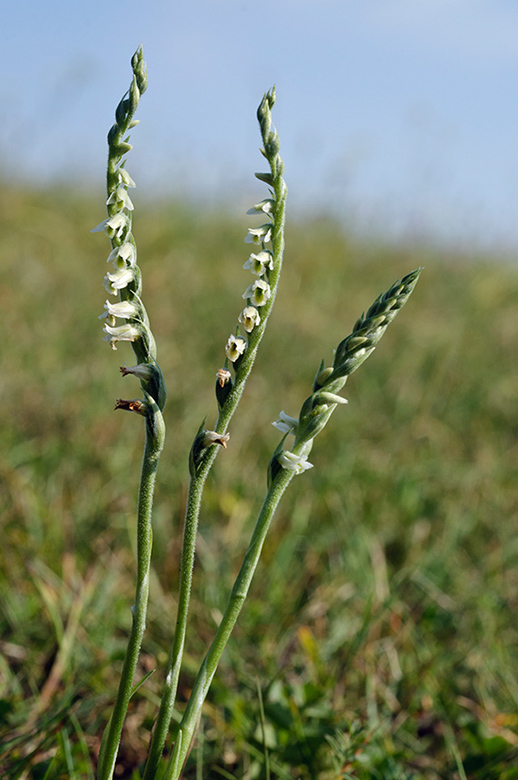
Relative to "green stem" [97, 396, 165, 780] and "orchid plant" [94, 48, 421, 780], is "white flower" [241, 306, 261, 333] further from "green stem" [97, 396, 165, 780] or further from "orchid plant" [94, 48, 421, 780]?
"green stem" [97, 396, 165, 780]

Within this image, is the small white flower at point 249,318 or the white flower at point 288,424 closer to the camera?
the small white flower at point 249,318

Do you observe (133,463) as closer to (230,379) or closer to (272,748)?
(272,748)

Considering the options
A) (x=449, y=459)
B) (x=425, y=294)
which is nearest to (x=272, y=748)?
(x=449, y=459)

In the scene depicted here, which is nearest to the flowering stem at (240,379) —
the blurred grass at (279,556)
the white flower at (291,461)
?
the white flower at (291,461)

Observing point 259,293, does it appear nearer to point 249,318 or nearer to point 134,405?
point 249,318

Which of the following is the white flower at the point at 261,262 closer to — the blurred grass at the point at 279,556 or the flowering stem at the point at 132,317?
the flowering stem at the point at 132,317

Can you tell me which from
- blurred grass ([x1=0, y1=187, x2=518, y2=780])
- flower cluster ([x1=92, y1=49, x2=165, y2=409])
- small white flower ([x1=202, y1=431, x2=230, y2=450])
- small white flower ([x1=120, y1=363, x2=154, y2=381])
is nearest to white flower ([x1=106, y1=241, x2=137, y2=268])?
flower cluster ([x1=92, y1=49, x2=165, y2=409])
